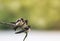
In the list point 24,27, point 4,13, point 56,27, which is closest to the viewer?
point 24,27

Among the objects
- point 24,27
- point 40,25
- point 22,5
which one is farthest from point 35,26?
point 24,27

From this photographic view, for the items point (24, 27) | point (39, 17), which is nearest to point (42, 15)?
point (39, 17)

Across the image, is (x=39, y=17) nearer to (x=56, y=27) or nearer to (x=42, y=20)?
(x=42, y=20)

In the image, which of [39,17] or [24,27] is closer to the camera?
[24,27]

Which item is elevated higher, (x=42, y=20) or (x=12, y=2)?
(x=12, y=2)

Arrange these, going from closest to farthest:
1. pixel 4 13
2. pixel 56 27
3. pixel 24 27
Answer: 1. pixel 24 27
2. pixel 4 13
3. pixel 56 27

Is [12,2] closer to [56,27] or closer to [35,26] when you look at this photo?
[35,26]
